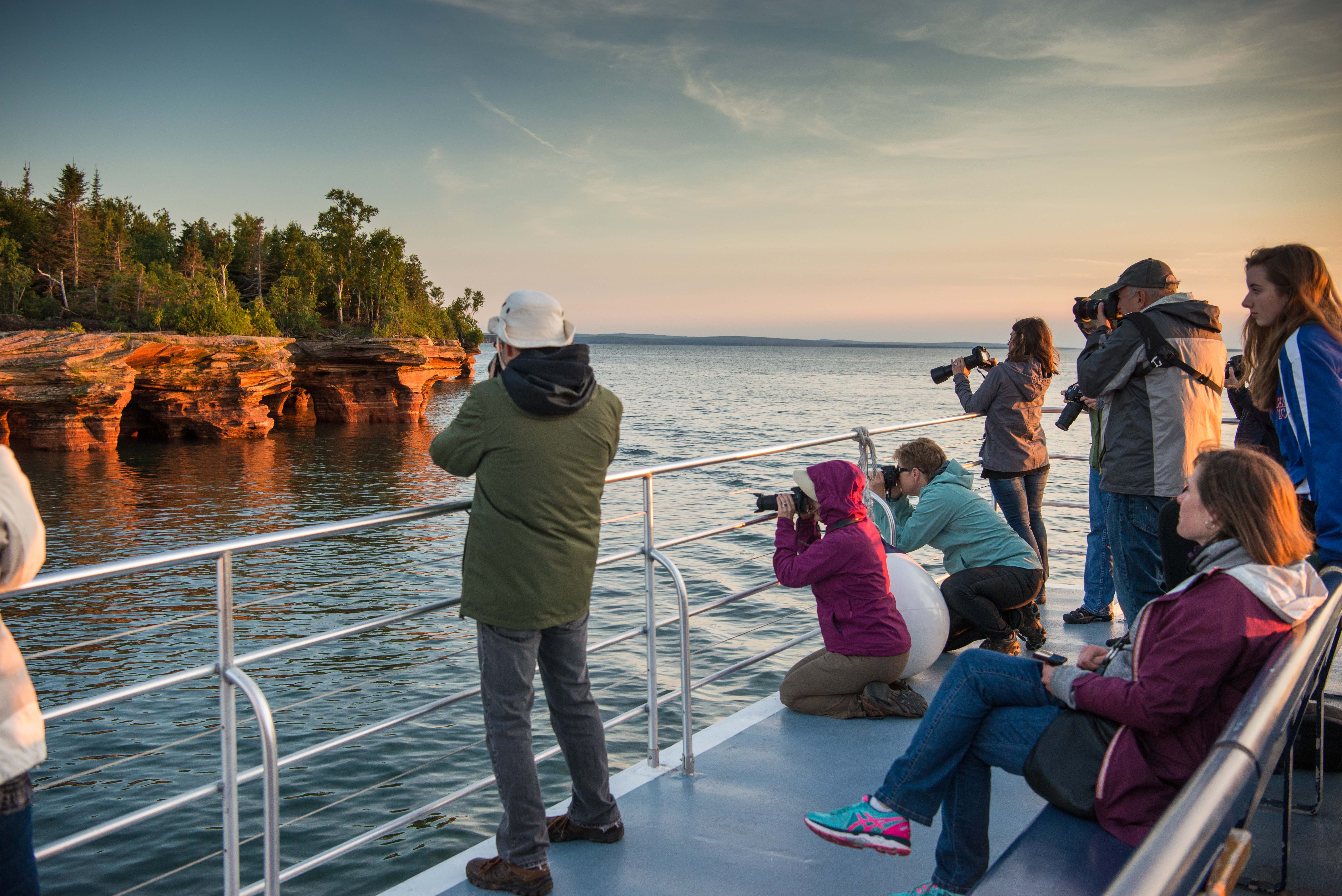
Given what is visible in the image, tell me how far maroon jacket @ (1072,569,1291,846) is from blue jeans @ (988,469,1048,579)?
11.3 feet

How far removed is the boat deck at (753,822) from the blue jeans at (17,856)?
1133mm

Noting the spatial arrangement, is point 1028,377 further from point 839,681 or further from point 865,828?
point 865,828

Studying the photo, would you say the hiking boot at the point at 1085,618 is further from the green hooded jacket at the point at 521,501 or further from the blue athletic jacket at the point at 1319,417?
the green hooded jacket at the point at 521,501

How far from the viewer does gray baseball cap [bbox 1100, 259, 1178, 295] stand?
387 cm

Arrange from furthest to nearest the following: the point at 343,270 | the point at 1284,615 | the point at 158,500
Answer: the point at 343,270, the point at 158,500, the point at 1284,615

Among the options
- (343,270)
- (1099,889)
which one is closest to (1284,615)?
(1099,889)

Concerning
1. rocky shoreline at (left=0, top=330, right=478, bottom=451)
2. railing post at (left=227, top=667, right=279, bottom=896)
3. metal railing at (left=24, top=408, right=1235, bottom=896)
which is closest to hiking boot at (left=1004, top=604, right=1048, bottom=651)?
metal railing at (left=24, top=408, right=1235, bottom=896)

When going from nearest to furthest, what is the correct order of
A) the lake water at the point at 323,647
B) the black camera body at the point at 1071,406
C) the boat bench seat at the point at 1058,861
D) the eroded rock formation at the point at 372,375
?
1. the boat bench seat at the point at 1058,861
2. the black camera body at the point at 1071,406
3. the lake water at the point at 323,647
4. the eroded rock formation at the point at 372,375

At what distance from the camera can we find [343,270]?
3184 inches

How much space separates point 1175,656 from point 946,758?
0.69 m

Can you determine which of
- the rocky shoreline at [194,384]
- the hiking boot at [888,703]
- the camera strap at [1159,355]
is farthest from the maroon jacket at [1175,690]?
the rocky shoreline at [194,384]

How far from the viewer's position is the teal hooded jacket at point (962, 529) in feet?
14.8

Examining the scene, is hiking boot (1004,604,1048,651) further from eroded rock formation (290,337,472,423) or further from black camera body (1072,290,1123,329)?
eroded rock formation (290,337,472,423)

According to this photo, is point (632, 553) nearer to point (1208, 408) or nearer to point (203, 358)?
point (1208, 408)
